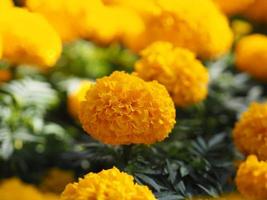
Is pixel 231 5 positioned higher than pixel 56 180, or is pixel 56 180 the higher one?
pixel 231 5

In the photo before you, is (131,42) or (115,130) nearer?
(115,130)

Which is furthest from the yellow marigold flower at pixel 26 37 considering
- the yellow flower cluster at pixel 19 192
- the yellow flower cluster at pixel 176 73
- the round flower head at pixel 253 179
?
the round flower head at pixel 253 179

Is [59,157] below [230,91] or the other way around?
below

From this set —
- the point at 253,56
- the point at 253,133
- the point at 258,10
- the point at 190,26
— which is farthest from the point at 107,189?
the point at 258,10

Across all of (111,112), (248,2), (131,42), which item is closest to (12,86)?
(131,42)

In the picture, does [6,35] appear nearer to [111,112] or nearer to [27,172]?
[27,172]

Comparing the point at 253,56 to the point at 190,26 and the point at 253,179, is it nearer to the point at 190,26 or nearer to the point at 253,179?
the point at 190,26
